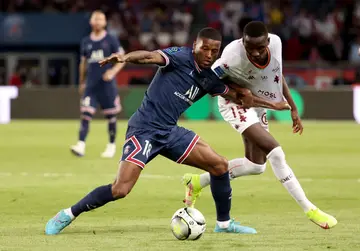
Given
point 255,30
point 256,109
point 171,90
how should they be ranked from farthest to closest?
point 256,109 < point 255,30 < point 171,90

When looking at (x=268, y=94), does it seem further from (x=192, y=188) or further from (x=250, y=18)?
(x=250, y=18)

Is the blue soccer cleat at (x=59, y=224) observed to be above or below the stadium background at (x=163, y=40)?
above

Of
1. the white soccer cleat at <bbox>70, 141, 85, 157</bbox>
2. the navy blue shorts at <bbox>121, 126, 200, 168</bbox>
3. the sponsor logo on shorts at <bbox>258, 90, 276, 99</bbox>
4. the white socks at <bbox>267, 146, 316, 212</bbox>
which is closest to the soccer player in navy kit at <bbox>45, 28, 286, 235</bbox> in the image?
the navy blue shorts at <bbox>121, 126, 200, 168</bbox>

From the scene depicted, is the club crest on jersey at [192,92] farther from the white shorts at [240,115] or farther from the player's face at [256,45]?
the white shorts at [240,115]

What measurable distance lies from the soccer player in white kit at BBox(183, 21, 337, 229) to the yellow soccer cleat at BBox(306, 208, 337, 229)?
1cm

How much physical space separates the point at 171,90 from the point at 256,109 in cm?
174

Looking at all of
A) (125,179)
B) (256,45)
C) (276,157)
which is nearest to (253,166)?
(276,157)

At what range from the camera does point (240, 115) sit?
29.3 ft

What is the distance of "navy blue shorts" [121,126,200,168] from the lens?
302 inches

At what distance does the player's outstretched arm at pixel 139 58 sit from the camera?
23.1ft

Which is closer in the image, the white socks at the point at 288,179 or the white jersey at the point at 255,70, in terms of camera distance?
the white socks at the point at 288,179

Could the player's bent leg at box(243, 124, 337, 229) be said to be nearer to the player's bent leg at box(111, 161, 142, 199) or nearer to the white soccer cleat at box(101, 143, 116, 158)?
the player's bent leg at box(111, 161, 142, 199)

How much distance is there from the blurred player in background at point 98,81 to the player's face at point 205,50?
747 cm

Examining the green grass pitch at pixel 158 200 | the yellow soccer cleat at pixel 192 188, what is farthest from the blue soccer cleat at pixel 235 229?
the yellow soccer cleat at pixel 192 188
